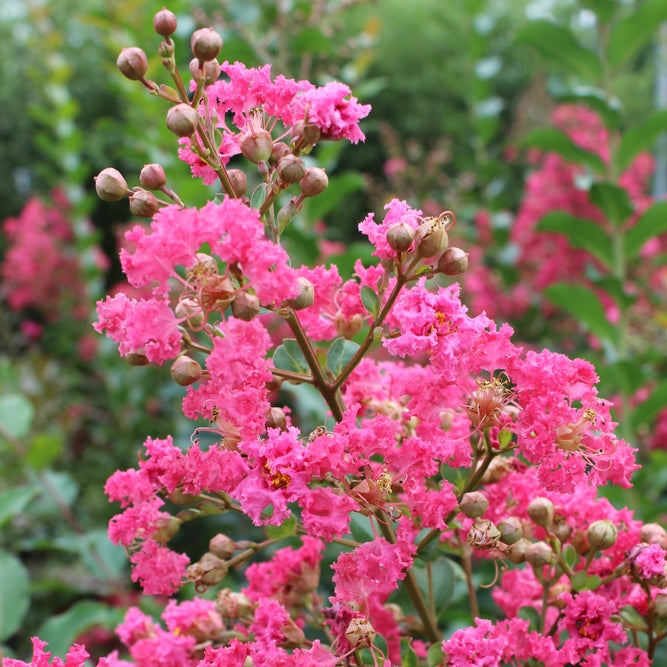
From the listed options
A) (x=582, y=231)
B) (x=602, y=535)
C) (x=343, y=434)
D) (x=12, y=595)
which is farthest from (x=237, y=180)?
(x=582, y=231)

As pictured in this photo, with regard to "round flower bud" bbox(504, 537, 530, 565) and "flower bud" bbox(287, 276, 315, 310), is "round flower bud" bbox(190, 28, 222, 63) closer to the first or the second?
"flower bud" bbox(287, 276, 315, 310)

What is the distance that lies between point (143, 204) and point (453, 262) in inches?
11.1

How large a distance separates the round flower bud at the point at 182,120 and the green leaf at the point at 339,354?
0.81 feet

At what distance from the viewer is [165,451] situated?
75 centimetres

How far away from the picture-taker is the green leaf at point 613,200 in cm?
176

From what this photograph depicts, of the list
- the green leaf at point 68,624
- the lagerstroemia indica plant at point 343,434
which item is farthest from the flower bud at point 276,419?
the green leaf at point 68,624

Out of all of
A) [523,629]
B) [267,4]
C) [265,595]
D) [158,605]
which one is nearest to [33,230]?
[267,4]

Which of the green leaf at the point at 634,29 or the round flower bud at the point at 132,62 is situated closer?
the round flower bud at the point at 132,62

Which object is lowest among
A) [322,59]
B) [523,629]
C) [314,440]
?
[523,629]

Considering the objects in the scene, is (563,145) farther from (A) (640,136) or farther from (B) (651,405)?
(B) (651,405)

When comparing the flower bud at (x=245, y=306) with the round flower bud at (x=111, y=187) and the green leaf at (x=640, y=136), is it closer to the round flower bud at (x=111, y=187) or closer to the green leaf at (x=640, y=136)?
the round flower bud at (x=111, y=187)

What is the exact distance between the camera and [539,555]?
74 cm

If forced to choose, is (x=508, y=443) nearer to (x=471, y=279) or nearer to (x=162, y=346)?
(x=162, y=346)

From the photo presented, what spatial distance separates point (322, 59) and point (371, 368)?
2.04 metres
